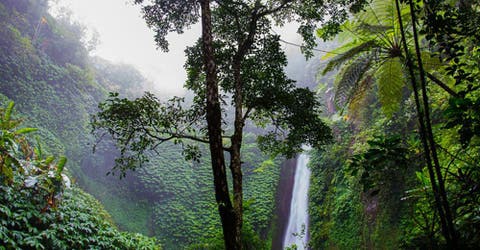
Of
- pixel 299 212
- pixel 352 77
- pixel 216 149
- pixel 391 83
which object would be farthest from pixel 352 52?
pixel 299 212

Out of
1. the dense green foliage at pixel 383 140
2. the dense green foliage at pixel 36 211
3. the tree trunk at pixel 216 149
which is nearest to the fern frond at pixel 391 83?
the dense green foliage at pixel 383 140

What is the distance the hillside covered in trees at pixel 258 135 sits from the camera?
6.81 ft

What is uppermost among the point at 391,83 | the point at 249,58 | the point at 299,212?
the point at 391,83

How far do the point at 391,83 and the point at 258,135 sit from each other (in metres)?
2.74

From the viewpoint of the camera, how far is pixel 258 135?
21.4ft

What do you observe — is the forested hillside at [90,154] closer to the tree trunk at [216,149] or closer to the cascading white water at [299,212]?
the cascading white water at [299,212]

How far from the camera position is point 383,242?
20.0ft

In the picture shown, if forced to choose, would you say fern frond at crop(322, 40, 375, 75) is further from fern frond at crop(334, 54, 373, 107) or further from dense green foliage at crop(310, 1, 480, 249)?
fern frond at crop(334, 54, 373, 107)

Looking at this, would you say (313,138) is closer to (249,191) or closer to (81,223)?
(81,223)

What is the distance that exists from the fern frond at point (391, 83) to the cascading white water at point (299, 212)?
16.1ft

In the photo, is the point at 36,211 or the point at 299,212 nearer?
the point at 36,211

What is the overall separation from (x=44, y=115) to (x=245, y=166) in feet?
27.3

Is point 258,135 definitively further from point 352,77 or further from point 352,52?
point 352,52

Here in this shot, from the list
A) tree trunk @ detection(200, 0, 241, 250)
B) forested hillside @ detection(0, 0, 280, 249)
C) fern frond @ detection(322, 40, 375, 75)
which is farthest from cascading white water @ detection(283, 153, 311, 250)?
tree trunk @ detection(200, 0, 241, 250)
